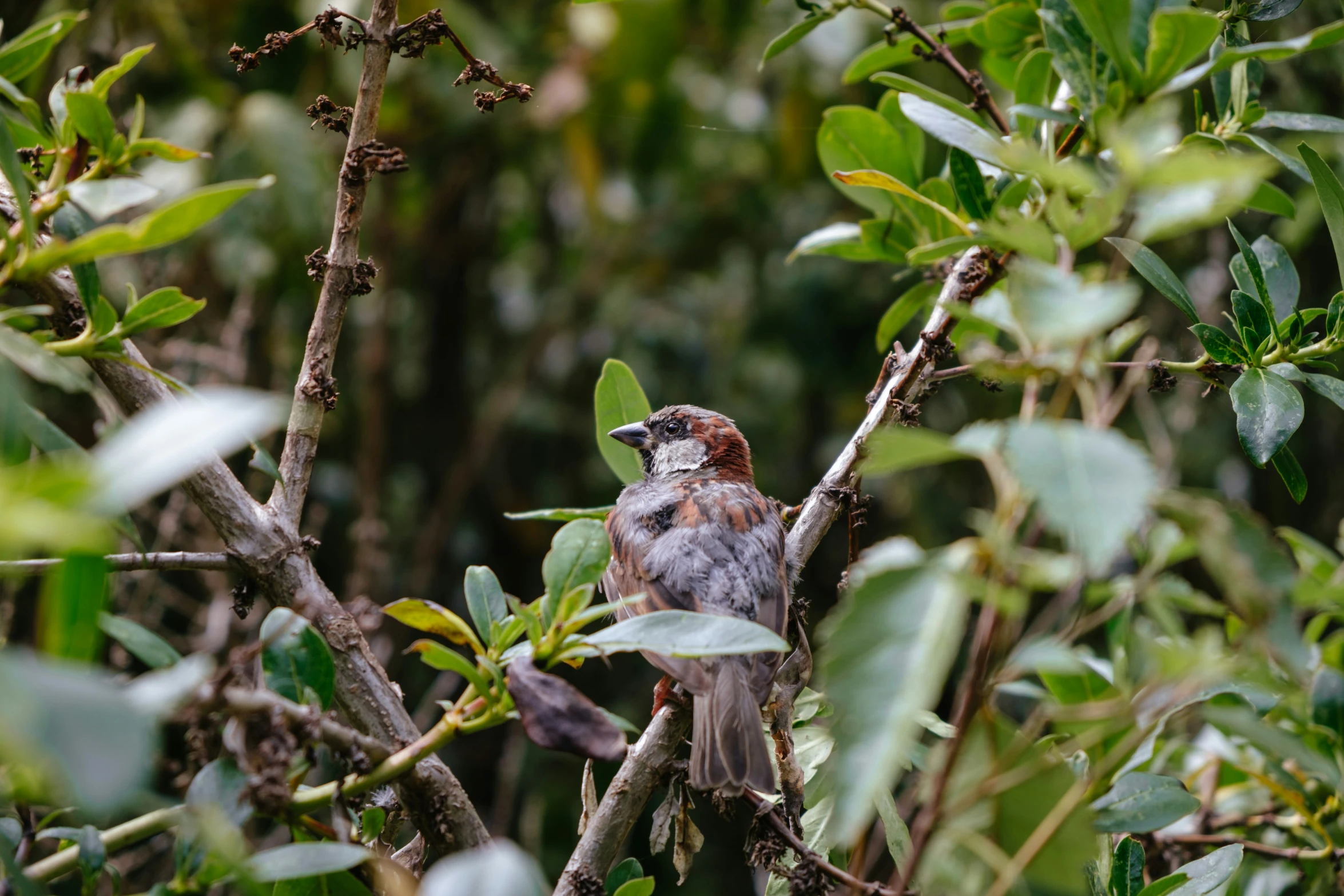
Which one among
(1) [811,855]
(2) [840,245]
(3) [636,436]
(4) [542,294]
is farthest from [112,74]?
(4) [542,294]

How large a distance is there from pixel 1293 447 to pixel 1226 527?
15.5ft

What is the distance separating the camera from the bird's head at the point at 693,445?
11.7 ft

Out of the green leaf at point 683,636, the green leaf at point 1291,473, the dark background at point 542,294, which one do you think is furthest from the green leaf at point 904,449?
the dark background at point 542,294

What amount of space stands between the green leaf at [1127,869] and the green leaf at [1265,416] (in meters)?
0.59

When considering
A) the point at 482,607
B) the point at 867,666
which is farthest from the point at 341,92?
the point at 867,666

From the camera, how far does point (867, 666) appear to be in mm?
860

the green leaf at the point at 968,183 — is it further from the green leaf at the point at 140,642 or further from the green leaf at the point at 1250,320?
the green leaf at the point at 140,642

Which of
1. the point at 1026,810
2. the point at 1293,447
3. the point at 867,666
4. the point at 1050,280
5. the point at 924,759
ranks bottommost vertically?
the point at 1293,447

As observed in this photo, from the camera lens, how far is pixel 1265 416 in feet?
5.00

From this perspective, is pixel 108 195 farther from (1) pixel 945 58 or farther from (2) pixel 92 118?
(1) pixel 945 58

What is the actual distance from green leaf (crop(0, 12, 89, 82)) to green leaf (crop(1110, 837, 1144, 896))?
5.94 feet

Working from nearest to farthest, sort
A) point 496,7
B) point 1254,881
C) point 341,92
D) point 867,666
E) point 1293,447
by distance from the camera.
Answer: point 867,666
point 1254,881
point 341,92
point 1293,447
point 496,7

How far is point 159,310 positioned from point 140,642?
45 cm

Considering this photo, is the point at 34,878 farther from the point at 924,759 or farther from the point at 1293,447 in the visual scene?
the point at 1293,447
